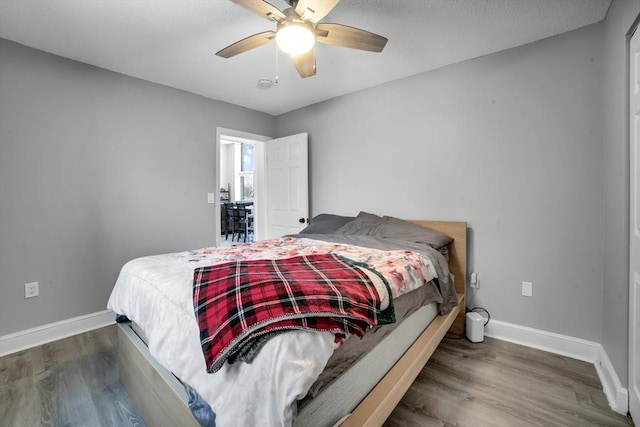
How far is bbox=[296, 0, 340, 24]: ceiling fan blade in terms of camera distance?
1.49 m

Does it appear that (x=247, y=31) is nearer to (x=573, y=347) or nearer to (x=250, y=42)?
(x=250, y=42)

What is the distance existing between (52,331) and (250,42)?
285 cm

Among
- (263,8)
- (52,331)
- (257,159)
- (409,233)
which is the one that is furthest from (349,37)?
(52,331)

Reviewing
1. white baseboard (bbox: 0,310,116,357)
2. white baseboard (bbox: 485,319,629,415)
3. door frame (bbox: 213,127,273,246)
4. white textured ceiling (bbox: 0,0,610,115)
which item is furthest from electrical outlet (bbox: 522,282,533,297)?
white baseboard (bbox: 0,310,116,357)

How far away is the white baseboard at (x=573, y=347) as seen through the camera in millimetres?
1582

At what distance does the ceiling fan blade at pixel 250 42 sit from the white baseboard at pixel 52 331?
2615mm

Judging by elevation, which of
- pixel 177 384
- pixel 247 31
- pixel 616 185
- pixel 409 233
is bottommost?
pixel 177 384

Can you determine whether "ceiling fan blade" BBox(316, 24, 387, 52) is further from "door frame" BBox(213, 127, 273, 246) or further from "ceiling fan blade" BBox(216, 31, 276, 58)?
"door frame" BBox(213, 127, 273, 246)

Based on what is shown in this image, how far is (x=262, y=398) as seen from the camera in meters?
0.83

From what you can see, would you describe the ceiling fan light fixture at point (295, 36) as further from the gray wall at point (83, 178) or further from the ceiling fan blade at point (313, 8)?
the gray wall at point (83, 178)

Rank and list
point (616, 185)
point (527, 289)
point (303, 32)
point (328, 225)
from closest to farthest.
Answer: point (303, 32) < point (616, 185) < point (527, 289) < point (328, 225)

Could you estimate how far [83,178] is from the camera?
2617 mm

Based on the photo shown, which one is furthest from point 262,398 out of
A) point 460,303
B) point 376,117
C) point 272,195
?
point 272,195

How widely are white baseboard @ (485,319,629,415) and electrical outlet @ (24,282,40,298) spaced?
3.83m
